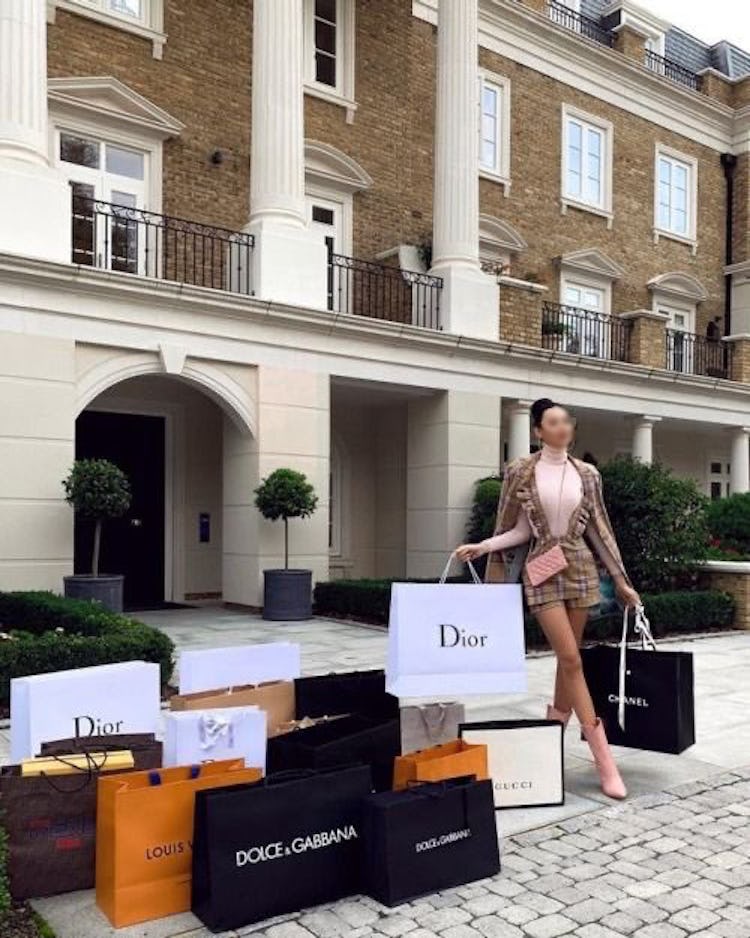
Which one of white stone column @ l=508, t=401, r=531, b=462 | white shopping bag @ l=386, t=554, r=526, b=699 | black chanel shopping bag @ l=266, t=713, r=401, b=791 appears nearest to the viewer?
Result: black chanel shopping bag @ l=266, t=713, r=401, b=791

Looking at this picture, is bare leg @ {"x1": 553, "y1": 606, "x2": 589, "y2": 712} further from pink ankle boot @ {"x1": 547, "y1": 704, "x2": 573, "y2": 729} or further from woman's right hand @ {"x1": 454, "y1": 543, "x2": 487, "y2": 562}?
woman's right hand @ {"x1": 454, "y1": 543, "x2": 487, "y2": 562}

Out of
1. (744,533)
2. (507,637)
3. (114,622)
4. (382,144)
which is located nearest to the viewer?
(507,637)

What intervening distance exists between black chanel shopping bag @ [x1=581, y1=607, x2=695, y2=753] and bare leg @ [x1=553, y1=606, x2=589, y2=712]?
0.69 feet

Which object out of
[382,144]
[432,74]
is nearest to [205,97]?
[382,144]

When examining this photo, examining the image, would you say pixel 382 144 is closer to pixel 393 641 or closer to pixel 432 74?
pixel 432 74

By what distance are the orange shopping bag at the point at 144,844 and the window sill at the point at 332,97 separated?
1545cm

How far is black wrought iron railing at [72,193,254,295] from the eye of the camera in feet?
45.1

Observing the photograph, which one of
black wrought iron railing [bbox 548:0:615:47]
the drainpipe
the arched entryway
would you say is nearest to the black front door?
the arched entryway

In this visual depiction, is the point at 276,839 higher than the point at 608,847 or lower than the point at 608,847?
higher

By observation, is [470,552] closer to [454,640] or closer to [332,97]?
[454,640]

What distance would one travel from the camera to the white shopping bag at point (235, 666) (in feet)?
16.1

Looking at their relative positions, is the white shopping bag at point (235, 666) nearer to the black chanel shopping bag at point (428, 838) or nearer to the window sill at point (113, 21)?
the black chanel shopping bag at point (428, 838)

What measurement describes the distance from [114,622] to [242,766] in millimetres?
4746

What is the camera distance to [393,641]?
4.56 metres
